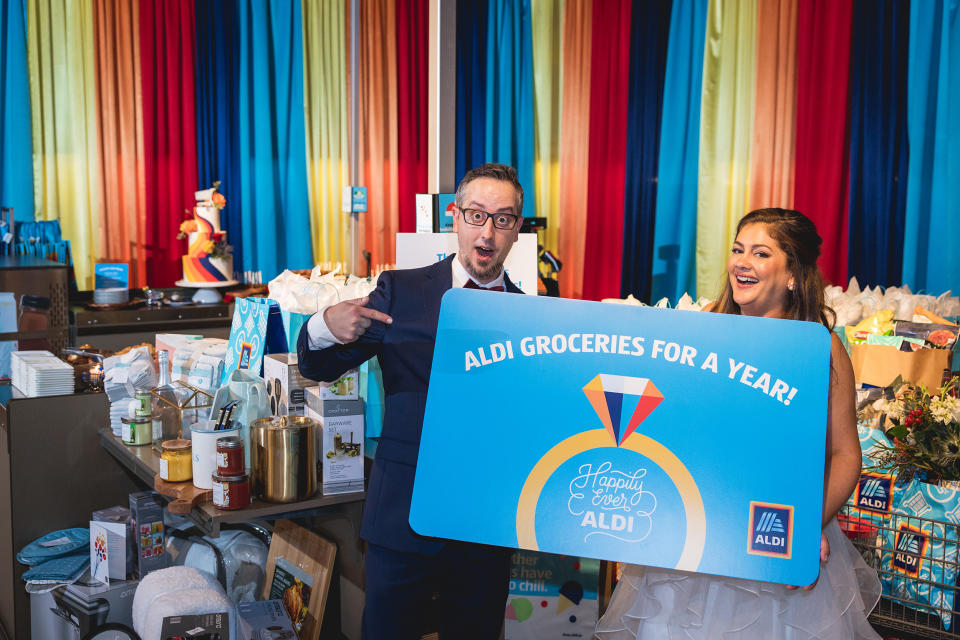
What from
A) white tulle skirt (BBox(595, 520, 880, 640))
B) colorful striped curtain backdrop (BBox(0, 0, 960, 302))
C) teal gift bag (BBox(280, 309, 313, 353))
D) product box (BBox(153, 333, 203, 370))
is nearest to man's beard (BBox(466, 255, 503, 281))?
white tulle skirt (BBox(595, 520, 880, 640))

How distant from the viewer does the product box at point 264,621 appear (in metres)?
2.24

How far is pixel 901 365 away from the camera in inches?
93.0

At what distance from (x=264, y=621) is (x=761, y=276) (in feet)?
5.33

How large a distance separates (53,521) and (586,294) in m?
3.57

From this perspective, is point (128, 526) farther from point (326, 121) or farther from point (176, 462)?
point (326, 121)

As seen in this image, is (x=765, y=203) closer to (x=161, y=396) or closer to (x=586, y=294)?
(x=586, y=294)

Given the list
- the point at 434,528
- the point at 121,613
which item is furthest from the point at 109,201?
the point at 434,528

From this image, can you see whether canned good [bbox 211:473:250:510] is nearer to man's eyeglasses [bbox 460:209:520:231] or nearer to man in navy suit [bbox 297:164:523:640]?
man in navy suit [bbox 297:164:523:640]

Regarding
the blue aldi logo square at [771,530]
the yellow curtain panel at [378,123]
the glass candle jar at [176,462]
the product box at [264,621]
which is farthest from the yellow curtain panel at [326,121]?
the blue aldi logo square at [771,530]

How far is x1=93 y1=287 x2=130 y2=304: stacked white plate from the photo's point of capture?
4.62 meters

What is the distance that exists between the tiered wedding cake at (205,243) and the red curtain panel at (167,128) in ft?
1.03

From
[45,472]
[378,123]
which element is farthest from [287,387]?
[378,123]

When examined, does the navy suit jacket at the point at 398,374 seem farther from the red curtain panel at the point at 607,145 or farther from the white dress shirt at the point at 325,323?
the red curtain panel at the point at 607,145

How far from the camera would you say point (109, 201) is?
5.20 meters
